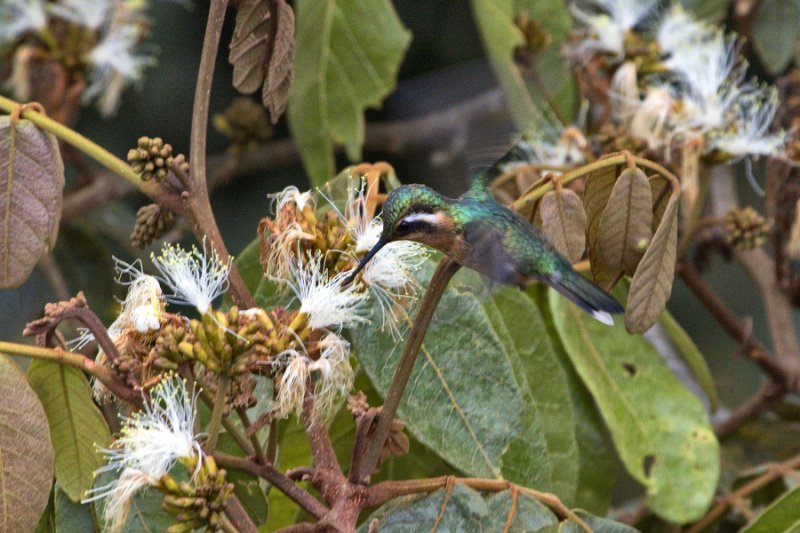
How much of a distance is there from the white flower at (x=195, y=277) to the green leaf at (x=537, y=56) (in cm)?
102

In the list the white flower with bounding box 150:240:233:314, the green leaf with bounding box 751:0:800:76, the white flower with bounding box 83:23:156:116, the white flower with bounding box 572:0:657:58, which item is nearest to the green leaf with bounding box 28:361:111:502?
the white flower with bounding box 150:240:233:314

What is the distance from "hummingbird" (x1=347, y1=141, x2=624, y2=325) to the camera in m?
1.03

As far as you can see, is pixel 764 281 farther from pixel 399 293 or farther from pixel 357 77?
pixel 399 293

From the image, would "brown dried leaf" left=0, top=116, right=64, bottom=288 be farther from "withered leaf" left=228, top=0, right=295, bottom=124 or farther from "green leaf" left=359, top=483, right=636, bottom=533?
"green leaf" left=359, top=483, right=636, bottom=533

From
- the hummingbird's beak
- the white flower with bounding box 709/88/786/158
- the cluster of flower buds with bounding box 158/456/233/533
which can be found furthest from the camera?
the white flower with bounding box 709/88/786/158

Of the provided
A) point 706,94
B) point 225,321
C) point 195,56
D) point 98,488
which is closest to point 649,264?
point 225,321

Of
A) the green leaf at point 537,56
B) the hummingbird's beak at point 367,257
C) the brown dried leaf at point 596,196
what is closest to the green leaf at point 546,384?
the brown dried leaf at point 596,196

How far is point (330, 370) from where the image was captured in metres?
1.03

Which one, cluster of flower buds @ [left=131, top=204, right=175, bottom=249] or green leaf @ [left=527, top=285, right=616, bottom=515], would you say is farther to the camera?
green leaf @ [left=527, top=285, right=616, bottom=515]

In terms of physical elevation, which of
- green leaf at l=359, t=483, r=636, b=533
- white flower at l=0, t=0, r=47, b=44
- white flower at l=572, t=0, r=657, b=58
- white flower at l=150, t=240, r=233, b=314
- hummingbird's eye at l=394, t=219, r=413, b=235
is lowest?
white flower at l=572, t=0, r=657, b=58

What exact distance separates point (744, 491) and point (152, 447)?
0.95 m

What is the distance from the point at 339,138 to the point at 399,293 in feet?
2.81

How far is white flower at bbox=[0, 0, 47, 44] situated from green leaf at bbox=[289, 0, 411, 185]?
30.5 inches

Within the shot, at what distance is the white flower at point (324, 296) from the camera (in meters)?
1.04
